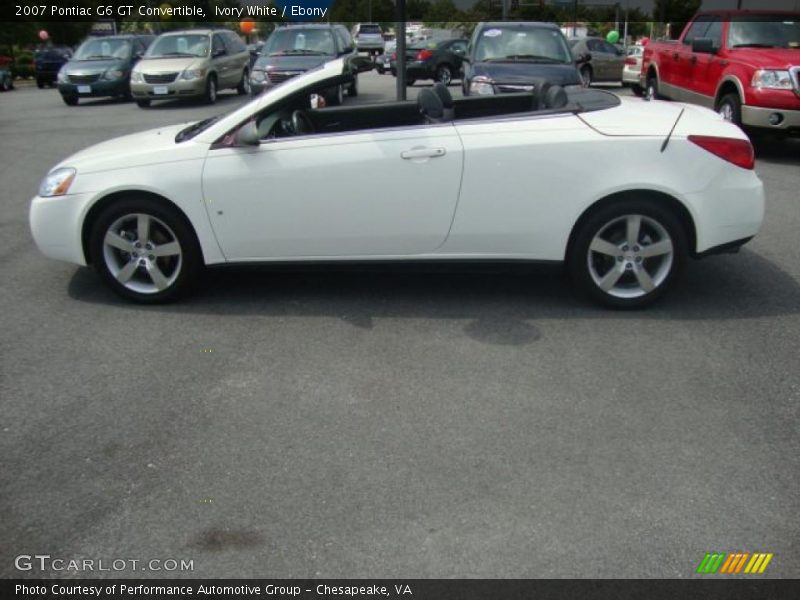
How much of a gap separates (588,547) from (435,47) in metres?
23.4

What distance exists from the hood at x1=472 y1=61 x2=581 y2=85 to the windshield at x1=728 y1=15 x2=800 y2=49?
2.45m

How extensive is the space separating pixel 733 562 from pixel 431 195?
2.85 meters

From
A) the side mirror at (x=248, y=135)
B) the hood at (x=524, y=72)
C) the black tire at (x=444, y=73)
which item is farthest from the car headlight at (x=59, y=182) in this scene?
the black tire at (x=444, y=73)

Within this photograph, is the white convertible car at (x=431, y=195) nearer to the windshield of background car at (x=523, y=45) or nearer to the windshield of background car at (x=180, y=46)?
the windshield of background car at (x=523, y=45)

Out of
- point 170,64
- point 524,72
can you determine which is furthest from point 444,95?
point 170,64

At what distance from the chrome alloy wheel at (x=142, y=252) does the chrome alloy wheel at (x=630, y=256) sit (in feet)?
8.93

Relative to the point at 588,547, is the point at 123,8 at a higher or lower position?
higher

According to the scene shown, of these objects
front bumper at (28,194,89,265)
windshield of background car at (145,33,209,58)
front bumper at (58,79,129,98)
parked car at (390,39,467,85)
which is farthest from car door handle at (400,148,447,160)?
parked car at (390,39,467,85)

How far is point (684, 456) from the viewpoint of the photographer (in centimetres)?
351

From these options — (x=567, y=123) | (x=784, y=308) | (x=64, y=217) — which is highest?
(x=567, y=123)

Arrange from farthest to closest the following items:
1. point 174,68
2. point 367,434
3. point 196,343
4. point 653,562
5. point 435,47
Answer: point 435,47, point 174,68, point 196,343, point 367,434, point 653,562

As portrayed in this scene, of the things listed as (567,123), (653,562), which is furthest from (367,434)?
(567,123)

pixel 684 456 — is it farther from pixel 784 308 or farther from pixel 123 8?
pixel 123 8

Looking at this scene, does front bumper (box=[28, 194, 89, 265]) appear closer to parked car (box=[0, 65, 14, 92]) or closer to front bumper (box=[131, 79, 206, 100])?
front bumper (box=[131, 79, 206, 100])
